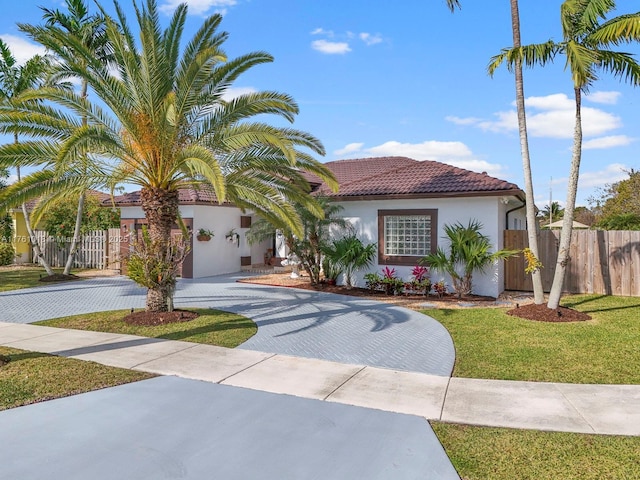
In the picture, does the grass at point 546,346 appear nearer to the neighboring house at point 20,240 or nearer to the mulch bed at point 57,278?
the mulch bed at point 57,278

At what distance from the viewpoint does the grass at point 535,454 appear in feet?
12.6

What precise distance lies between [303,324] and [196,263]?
382 inches

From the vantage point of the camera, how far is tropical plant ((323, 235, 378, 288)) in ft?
50.0

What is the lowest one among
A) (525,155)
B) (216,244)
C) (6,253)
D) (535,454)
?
(535,454)

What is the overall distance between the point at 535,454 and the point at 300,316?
7.17m

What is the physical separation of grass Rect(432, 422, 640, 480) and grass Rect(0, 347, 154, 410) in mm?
4323

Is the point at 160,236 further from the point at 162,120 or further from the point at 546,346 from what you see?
the point at 546,346

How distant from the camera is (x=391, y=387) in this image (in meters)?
6.04

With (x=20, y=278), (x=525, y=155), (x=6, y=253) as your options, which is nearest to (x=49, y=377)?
(x=525, y=155)

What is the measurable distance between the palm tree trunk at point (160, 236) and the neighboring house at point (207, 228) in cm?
688

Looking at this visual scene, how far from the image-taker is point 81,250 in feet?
73.4

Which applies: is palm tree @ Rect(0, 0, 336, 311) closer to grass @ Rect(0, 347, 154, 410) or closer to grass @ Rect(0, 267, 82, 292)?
grass @ Rect(0, 347, 154, 410)

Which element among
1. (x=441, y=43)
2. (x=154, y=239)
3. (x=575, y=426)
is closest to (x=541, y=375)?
(x=575, y=426)

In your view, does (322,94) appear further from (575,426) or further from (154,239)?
(575,426)
